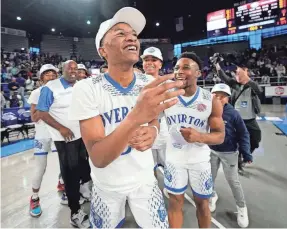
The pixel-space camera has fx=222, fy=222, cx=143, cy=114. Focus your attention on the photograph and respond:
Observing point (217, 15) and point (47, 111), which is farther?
point (217, 15)

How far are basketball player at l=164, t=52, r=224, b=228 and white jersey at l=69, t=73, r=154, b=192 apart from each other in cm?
83

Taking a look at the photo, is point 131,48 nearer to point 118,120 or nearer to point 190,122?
point 118,120

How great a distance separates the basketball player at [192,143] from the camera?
2080 millimetres

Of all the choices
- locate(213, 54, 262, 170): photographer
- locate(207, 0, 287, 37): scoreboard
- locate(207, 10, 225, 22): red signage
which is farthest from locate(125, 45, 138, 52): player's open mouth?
locate(207, 10, 225, 22): red signage

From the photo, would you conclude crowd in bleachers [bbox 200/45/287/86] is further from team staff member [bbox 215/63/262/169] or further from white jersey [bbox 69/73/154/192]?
white jersey [bbox 69/73/154/192]

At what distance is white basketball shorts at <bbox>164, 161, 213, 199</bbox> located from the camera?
2.08 meters

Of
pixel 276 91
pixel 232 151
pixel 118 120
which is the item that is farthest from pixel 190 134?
pixel 276 91

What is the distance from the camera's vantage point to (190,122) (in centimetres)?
211

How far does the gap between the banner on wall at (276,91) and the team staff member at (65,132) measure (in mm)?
12636

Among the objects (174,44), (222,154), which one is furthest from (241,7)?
(222,154)

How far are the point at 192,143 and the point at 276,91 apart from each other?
12.5 m

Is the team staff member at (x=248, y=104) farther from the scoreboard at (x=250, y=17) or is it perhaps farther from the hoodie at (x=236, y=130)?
the scoreboard at (x=250, y=17)

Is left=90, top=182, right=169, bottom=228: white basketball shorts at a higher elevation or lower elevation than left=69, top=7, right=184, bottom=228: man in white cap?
lower

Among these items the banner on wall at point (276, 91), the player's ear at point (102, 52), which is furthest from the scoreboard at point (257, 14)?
the player's ear at point (102, 52)
